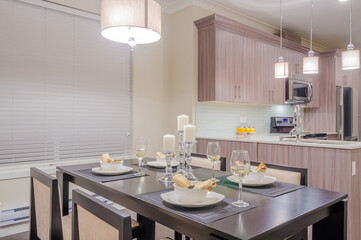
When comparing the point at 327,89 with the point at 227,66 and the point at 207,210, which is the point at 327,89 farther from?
the point at 207,210

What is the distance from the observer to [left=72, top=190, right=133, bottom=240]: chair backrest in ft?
3.03

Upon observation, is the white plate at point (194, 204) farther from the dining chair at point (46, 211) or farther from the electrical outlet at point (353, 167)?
the electrical outlet at point (353, 167)

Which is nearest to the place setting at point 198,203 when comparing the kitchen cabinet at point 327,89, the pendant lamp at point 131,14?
the pendant lamp at point 131,14

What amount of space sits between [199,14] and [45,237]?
9.81ft

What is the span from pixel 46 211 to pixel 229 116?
9.75 feet

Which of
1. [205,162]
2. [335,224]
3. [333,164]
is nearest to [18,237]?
[205,162]

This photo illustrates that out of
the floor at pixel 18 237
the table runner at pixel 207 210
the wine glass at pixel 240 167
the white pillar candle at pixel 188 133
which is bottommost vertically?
the floor at pixel 18 237

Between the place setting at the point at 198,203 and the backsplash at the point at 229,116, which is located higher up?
the backsplash at the point at 229,116

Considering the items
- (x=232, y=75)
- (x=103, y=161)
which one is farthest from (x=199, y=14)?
(x=103, y=161)

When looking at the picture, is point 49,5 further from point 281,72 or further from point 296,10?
point 296,10

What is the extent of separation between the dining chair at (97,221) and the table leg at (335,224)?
0.96 meters

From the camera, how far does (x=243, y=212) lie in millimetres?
1086

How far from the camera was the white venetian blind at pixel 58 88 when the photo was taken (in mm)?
2594

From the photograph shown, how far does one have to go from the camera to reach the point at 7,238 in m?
2.50
